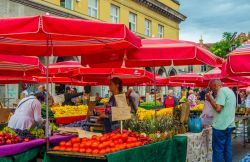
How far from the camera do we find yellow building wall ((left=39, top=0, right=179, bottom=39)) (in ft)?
93.6

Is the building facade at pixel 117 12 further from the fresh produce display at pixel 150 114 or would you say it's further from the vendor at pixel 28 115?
the vendor at pixel 28 115

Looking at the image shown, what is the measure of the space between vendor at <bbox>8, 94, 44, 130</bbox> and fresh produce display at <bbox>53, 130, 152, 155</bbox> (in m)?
1.47

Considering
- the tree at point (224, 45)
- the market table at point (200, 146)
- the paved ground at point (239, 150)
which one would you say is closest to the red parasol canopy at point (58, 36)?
the market table at point (200, 146)

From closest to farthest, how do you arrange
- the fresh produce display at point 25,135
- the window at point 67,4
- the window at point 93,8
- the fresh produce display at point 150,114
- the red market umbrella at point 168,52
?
the fresh produce display at point 25,135 < the red market umbrella at point 168,52 < the fresh produce display at point 150,114 < the window at point 67,4 < the window at point 93,8

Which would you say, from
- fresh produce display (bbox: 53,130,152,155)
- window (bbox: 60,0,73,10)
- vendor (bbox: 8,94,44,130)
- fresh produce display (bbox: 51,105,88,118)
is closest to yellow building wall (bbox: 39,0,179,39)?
window (bbox: 60,0,73,10)

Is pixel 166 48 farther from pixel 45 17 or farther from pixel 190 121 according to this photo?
pixel 45 17

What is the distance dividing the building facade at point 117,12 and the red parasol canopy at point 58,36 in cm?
698

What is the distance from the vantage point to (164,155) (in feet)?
22.6

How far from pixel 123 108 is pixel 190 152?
1966mm

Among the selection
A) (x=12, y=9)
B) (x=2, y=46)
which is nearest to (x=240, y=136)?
(x=2, y=46)

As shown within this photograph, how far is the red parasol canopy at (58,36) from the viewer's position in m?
5.13

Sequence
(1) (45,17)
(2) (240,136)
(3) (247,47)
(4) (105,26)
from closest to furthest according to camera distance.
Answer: (1) (45,17) → (4) (105,26) → (3) (247,47) → (2) (240,136)

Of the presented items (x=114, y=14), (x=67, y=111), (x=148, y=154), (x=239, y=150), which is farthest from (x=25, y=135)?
(x=114, y=14)

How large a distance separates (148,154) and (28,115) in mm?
2546
